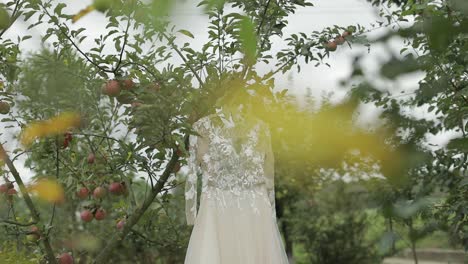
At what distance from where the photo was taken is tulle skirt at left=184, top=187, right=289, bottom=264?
9.06 feet

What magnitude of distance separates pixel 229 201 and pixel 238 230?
14cm

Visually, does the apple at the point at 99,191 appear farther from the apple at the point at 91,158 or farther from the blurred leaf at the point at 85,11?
the blurred leaf at the point at 85,11

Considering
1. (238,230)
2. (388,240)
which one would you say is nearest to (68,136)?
(238,230)

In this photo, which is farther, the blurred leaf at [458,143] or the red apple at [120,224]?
the red apple at [120,224]

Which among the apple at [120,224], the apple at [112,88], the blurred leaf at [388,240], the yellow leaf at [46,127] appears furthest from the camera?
the apple at [120,224]

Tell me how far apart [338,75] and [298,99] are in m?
0.06

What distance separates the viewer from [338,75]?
56 cm

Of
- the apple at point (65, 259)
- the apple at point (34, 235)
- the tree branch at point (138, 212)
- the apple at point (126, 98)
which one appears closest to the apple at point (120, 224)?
the tree branch at point (138, 212)

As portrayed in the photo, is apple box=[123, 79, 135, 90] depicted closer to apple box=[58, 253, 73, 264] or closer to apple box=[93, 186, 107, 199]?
apple box=[93, 186, 107, 199]

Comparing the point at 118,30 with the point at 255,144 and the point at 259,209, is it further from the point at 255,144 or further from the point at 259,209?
the point at 259,209

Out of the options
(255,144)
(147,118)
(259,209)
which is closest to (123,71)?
(147,118)

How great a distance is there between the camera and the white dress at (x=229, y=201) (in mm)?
2725

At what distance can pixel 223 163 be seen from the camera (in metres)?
2.78

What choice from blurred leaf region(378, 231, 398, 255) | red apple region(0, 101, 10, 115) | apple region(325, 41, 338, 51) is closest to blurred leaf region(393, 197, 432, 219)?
blurred leaf region(378, 231, 398, 255)
